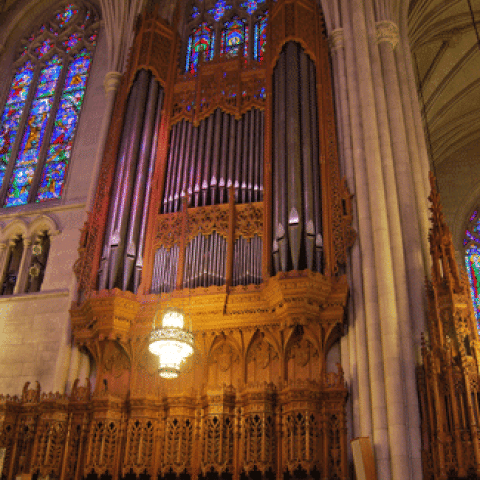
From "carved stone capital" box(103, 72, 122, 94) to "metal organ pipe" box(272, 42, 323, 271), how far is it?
13.3ft

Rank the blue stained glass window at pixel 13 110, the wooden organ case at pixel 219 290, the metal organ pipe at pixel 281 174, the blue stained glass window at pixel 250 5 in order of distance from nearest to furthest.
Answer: the wooden organ case at pixel 219 290 < the metal organ pipe at pixel 281 174 < the blue stained glass window at pixel 13 110 < the blue stained glass window at pixel 250 5

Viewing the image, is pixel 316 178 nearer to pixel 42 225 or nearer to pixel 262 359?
pixel 262 359

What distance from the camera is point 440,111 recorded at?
2112 cm

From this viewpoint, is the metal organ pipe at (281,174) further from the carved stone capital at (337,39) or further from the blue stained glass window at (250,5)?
the blue stained glass window at (250,5)

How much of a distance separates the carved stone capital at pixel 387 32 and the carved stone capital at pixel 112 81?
619 cm

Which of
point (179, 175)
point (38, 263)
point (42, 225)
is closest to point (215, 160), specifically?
point (179, 175)

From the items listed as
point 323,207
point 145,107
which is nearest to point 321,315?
point 323,207

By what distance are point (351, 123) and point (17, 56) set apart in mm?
10617

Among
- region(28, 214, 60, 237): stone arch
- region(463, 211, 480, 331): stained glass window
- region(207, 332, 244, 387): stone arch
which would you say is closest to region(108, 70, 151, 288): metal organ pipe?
region(207, 332, 244, 387): stone arch

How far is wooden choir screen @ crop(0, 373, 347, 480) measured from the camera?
31.7ft

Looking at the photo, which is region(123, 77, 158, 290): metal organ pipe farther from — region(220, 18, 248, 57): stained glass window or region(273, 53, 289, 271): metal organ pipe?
region(273, 53, 289, 271): metal organ pipe

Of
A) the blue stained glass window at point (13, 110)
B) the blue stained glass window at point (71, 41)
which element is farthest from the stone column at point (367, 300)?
the blue stained glass window at point (13, 110)

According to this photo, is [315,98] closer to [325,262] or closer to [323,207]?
[323,207]

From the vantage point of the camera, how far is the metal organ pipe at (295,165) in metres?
10.9
